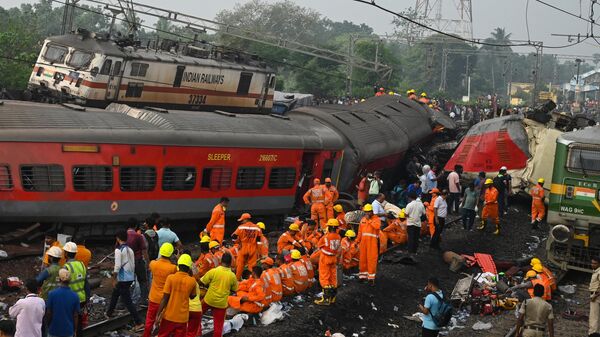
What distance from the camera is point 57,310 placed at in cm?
1143

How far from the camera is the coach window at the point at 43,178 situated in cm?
1797

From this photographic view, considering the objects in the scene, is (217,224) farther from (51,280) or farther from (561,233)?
(561,233)

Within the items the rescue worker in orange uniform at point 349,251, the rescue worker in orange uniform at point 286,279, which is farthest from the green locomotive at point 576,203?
the rescue worker in orange uniform at point 286,279

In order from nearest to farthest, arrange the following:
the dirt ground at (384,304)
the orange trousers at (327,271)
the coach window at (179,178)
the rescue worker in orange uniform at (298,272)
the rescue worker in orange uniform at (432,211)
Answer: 1. the dirt ground at (384,304)
2. the orange trousers at (327,271)
3. the rescue worker in orange uniform at (298,272)
4. the coach window at (179,178)
5. the rescue worker in orange uniform at (432,211)

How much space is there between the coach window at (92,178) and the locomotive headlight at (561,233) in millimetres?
9302

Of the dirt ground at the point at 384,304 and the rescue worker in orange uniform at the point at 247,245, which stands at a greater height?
the rescue worker in orange uniform at the point at 247,245

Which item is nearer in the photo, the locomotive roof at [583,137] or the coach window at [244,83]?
the locomotive roof at [583,137]

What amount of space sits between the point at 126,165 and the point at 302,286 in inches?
203

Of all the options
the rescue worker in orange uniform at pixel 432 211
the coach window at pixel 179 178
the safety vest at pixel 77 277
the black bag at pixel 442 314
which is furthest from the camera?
the rescue worker in orange uniform at pixel 432 211

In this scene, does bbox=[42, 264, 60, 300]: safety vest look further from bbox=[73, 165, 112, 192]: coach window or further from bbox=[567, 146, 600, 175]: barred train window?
bbox=[567, 146, 600, 175]: barred train window

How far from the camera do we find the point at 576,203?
1914cm

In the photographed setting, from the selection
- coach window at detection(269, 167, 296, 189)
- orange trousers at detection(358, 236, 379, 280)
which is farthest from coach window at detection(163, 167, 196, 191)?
orange trousers at detection(358, 236, 379, 280)

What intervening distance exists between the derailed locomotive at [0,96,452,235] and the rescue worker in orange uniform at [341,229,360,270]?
411 centimetres

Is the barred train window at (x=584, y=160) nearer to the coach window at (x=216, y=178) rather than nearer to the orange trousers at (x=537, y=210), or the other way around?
the orange trousers at (x=537, y=210)
